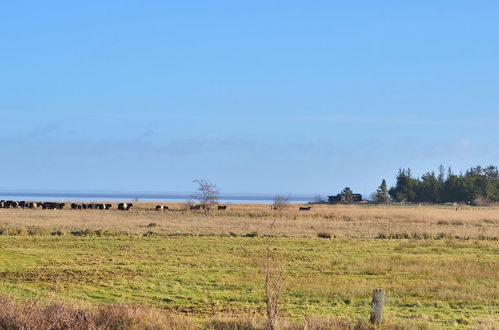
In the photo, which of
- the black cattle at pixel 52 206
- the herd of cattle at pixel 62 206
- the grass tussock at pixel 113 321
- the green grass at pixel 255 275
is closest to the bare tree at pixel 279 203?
the herd of cattle at pixel 62 206

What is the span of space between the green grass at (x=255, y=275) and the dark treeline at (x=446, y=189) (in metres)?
97.7

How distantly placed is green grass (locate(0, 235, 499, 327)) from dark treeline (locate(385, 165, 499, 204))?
9766 centimetres

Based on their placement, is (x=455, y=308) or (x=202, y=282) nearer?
(x=455, y=308)

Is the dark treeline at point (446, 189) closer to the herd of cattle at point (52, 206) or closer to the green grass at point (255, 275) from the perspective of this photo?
the herd of cattle at point (52, 206)

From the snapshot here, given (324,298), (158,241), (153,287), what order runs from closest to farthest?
(324,298) < (153,287) < (158,241)

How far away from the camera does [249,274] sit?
1004 inches

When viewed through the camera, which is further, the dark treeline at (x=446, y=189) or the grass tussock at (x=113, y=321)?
the dark treeline at (x=446, y=189)

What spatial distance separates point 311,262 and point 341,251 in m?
5.46

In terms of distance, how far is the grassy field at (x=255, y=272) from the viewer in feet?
61.1

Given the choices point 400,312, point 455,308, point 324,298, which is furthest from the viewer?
point 324,298

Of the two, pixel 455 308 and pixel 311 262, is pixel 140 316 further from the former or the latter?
pixel 311 262

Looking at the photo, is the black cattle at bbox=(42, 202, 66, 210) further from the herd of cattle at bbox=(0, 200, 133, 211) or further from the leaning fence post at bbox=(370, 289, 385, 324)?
the leaning fence post at bbox=(370, 289, 385, 324)

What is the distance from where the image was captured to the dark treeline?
13450 centimetres

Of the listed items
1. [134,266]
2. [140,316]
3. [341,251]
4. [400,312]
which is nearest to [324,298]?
[400,312]
